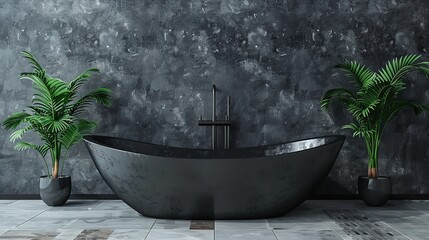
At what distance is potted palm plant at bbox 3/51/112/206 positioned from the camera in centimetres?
430

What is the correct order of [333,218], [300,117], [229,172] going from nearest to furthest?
[229,172], [333,218], [300,117]

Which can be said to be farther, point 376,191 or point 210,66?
point 210,66

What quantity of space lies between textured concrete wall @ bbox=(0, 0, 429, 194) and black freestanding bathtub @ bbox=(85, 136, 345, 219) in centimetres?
111

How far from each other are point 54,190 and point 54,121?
23.3 inches

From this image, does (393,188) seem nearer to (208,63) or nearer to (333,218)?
(333,218)

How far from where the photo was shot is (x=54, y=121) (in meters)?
4.25

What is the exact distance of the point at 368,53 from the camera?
4906 millimetres

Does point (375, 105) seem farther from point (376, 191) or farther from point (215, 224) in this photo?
point (215, 224)

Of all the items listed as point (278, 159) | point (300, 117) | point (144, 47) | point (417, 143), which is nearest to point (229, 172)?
point (278, 159)

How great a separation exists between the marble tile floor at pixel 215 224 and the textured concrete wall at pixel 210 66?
57 cm

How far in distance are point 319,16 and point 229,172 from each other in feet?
6.67

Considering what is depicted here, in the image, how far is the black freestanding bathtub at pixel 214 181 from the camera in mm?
3609

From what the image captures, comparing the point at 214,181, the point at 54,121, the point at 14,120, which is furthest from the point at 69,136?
the point at 214,181

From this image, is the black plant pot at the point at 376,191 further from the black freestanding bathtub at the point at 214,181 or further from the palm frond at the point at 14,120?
the palm frond at the point at 14,120
